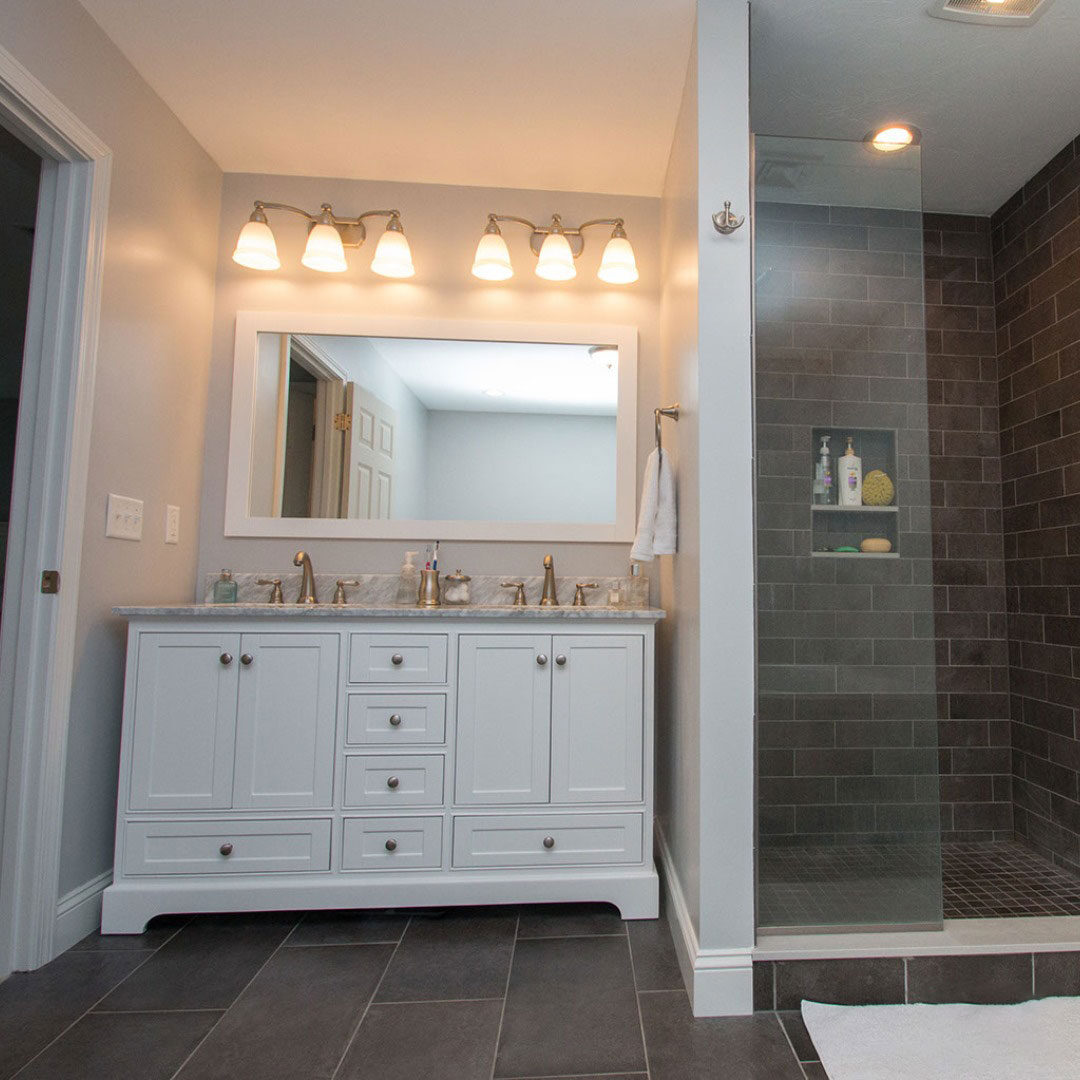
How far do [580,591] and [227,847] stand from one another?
1.33 metres

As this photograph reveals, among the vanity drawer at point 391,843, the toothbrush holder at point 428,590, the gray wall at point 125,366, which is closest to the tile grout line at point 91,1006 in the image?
the gray wall at point 125,366

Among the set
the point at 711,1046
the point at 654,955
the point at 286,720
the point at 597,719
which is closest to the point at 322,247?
the point at 286,720

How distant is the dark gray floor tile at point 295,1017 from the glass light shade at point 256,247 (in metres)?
2.15

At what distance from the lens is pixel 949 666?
8.11 ft

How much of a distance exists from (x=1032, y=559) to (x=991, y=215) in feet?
4.56

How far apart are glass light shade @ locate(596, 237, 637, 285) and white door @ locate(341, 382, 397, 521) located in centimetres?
94

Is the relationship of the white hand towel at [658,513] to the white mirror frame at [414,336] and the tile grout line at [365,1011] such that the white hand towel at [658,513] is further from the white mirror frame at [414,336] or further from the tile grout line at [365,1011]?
the tile grout line at [365,1011]

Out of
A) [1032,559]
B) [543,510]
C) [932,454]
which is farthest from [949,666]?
[543,510]

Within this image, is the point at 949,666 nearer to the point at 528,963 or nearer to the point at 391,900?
the point at 528,963

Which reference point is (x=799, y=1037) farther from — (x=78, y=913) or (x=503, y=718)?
(x=78, y=913)

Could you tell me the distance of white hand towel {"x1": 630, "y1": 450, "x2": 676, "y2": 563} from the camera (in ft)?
6.13

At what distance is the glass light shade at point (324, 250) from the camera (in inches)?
90.3

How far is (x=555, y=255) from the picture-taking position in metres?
2.33

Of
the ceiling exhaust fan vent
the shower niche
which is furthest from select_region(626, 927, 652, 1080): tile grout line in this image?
the ceiling exhaust fan vent
